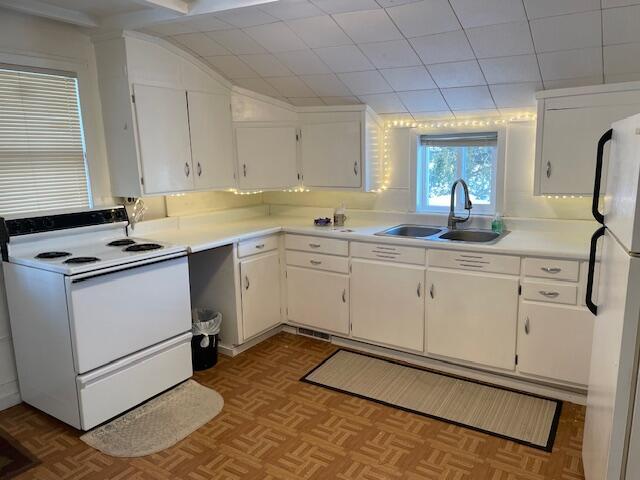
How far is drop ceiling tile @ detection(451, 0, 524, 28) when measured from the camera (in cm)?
229

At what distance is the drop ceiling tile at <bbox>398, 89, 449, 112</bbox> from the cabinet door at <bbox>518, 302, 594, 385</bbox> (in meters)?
1.52

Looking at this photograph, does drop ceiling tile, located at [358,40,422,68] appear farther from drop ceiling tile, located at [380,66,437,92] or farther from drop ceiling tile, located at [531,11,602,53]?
drop ceiling tile, located at [531,11,602,53]

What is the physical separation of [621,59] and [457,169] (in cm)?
135

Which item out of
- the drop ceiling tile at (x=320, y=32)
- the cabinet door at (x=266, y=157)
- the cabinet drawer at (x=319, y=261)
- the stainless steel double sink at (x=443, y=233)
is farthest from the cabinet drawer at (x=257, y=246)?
the drop ceiling tile at (x=320, y=32)

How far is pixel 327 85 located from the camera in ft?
11.4

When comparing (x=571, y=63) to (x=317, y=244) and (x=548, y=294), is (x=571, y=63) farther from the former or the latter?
(x=317, y=244)

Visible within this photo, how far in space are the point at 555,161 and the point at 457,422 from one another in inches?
68.1

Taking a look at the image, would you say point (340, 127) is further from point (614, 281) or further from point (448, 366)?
point (614, 281)

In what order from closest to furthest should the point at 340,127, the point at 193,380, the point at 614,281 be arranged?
the point at 614,281 → the point at 193,380 → the point at 340,127

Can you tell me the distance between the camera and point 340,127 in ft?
12.3

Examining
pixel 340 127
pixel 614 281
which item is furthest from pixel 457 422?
pixel 340 127

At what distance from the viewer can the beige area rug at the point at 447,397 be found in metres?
2.56

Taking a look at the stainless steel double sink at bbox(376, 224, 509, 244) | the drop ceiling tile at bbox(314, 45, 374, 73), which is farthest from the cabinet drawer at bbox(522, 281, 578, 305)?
the drop ceiling tile at bbox(314, 45, 374, 73)

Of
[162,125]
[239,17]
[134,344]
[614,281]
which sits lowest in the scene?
[134,344]
